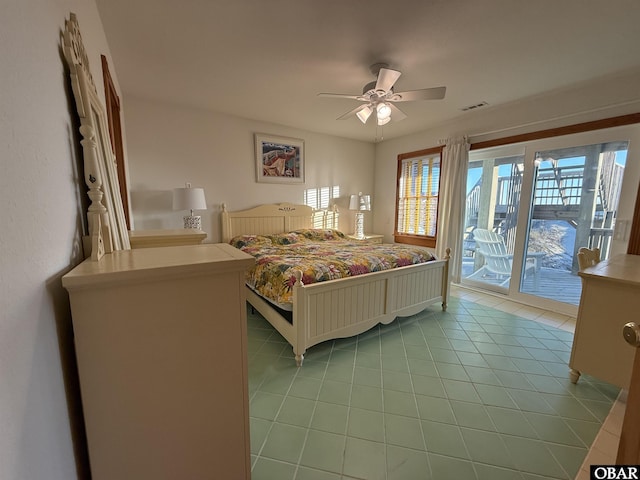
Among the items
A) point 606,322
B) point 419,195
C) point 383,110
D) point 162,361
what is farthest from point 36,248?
point 419,195

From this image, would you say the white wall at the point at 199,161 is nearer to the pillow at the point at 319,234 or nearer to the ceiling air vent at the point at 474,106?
the pillow at the point at 319,234

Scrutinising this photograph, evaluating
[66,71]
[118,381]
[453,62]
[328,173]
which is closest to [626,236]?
[453,62]

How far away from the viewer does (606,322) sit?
1661 mm

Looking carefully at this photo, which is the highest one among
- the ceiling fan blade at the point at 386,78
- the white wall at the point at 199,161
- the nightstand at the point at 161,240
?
the ceiling fan blade at the point at 386,78

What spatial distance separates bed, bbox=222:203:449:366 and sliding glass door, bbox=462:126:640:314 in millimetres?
1212

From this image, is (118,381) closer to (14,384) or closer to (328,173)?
(14,384)

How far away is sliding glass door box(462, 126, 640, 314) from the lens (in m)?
2.64

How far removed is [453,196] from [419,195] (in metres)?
0.73

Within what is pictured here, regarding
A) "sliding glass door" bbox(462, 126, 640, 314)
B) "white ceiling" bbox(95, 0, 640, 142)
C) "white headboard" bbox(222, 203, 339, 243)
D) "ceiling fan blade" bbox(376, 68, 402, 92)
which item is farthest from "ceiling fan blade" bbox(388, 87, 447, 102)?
"white headboard" bbox(222, 203, 339, 243)

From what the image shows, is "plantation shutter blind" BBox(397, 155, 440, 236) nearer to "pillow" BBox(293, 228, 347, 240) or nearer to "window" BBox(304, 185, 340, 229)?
"window" BBox(304, 185, 340, 229)

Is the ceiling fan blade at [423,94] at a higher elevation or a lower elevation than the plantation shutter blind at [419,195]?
higher

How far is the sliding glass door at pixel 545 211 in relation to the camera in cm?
264

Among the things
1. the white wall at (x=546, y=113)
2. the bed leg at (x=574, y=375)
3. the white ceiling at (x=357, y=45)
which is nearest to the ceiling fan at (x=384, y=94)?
the white ceiling at (x=357, y=45)

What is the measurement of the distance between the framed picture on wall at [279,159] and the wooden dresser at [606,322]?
140 inches
